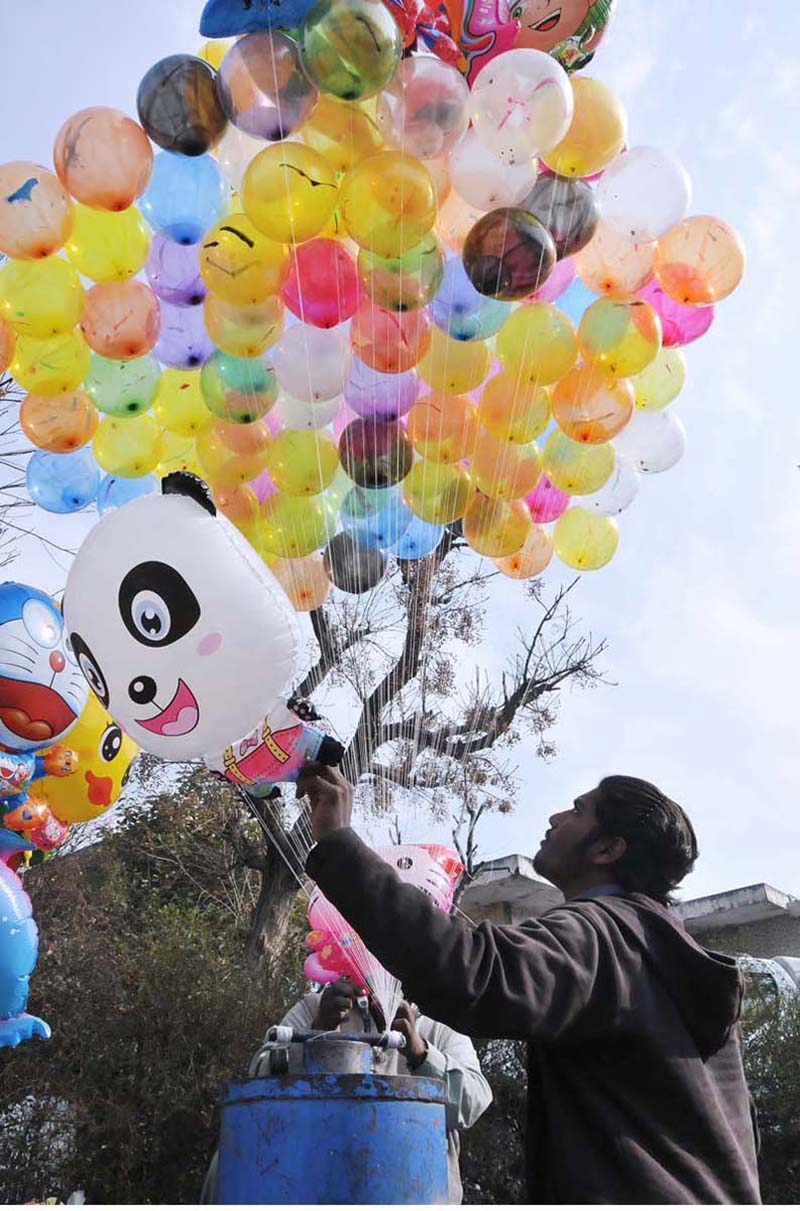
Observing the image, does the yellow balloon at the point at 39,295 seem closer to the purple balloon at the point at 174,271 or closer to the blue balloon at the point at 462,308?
the purple balloon at the point at 174,271

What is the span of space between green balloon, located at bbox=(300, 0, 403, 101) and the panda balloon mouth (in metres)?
1.61

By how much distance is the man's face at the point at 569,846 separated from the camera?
5.48 feet

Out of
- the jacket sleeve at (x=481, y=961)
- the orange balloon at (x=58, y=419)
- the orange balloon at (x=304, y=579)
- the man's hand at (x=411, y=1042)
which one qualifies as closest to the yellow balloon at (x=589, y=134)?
the orange balloon at (x=304, y=579)

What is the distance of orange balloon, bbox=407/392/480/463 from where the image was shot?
3260 mm

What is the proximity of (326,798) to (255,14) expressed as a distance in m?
2.20

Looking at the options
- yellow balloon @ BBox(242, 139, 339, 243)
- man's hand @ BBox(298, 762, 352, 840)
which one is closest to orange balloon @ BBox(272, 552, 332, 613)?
yellow balloon @ BBox(242, 139, 339, 243)

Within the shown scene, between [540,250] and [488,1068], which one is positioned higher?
[540,250]

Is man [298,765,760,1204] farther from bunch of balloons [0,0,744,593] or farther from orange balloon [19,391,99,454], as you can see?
orange balloon [19,391,99,454]

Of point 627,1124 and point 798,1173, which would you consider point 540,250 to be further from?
point 798,1173

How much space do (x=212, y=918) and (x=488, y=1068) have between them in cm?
332

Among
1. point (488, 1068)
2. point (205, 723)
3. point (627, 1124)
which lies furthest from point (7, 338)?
point (488, 1068)

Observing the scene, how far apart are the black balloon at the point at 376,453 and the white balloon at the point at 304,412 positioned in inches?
3.3

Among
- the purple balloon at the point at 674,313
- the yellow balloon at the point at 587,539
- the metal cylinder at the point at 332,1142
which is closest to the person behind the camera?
the metal cylinder at the point at 332,1142

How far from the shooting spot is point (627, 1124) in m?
1.31
